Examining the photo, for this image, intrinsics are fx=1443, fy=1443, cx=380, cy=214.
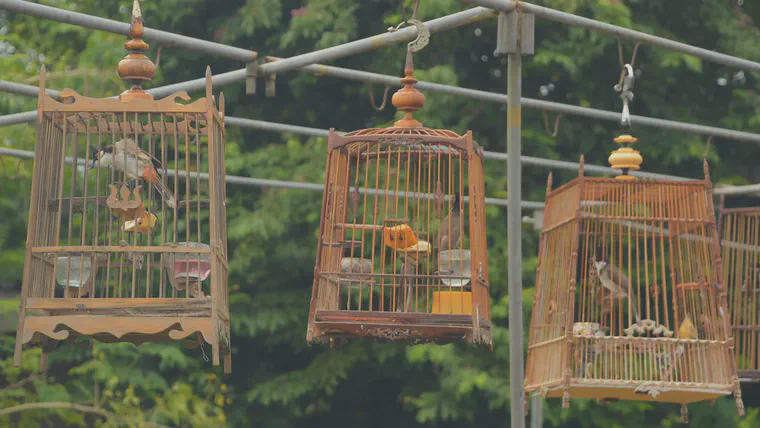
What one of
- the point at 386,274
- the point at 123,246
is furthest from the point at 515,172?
the point at 123,246

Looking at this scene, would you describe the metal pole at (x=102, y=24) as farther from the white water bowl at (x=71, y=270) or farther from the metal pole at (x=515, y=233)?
the metal pole at (x=515, y=233)

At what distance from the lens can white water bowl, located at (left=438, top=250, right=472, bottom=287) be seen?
6571mm

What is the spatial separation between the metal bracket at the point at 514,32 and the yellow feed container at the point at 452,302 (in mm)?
1294

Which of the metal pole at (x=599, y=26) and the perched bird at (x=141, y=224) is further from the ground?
the metal pole at (x=599, y=26)

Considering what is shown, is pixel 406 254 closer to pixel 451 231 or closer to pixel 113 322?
pixel 451 231

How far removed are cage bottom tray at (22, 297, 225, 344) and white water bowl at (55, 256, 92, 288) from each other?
14cm

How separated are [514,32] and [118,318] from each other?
2.63 meters

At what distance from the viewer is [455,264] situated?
692cm

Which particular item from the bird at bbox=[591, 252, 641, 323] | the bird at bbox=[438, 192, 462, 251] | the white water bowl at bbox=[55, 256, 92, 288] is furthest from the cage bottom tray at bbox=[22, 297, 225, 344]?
the bird at bbox=[591, 252, 641, 323]

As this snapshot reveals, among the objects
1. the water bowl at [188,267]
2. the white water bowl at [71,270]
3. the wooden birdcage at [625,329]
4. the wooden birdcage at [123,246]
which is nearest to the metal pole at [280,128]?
the wooden birdcage at [625,329]

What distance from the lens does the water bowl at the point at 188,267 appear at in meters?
5.79

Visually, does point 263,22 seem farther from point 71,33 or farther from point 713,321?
point 713,321

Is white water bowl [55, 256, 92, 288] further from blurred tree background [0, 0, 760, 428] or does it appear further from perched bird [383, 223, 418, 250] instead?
blurred tree background [0, 0, 760, 428]

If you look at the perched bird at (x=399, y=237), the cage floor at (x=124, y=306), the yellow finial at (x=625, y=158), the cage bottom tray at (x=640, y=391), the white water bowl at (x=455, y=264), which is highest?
the yellow finial at (x=625, y=158)
